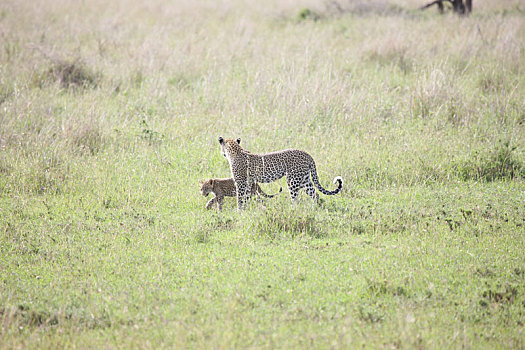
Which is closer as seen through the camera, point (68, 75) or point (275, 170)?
point (275, 170)

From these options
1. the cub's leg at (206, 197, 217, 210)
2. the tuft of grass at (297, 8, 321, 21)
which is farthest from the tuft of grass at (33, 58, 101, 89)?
the tuft of grass at (297, 8, 321, 21)

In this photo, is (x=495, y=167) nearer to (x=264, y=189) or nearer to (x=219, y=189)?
(x=264, y=189)

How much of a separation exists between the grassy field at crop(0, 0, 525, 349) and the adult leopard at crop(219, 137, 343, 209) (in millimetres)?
187

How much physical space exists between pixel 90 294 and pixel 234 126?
17.9 feet

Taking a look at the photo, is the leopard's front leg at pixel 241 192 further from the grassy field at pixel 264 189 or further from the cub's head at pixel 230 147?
the cub's head at pixel 230 147

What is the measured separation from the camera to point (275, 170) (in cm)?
754

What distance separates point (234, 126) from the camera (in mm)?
10320

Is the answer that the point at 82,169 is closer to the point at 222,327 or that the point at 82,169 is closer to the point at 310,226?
the point at 310,226

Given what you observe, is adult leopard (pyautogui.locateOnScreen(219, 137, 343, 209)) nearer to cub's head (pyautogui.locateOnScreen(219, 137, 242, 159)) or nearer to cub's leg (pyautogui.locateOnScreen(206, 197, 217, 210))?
cub's head (pyautogui.locateOnScreen(219, 137, 242, 159))

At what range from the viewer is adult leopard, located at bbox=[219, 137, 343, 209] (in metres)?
7.54

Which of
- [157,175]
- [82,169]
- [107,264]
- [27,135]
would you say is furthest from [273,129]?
[107,264]

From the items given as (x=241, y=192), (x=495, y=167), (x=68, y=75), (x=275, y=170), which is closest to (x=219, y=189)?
(x=241, y=192)

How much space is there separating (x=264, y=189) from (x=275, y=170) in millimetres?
1091

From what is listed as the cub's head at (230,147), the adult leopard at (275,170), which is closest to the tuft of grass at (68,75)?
the cub's head at (230,147)
